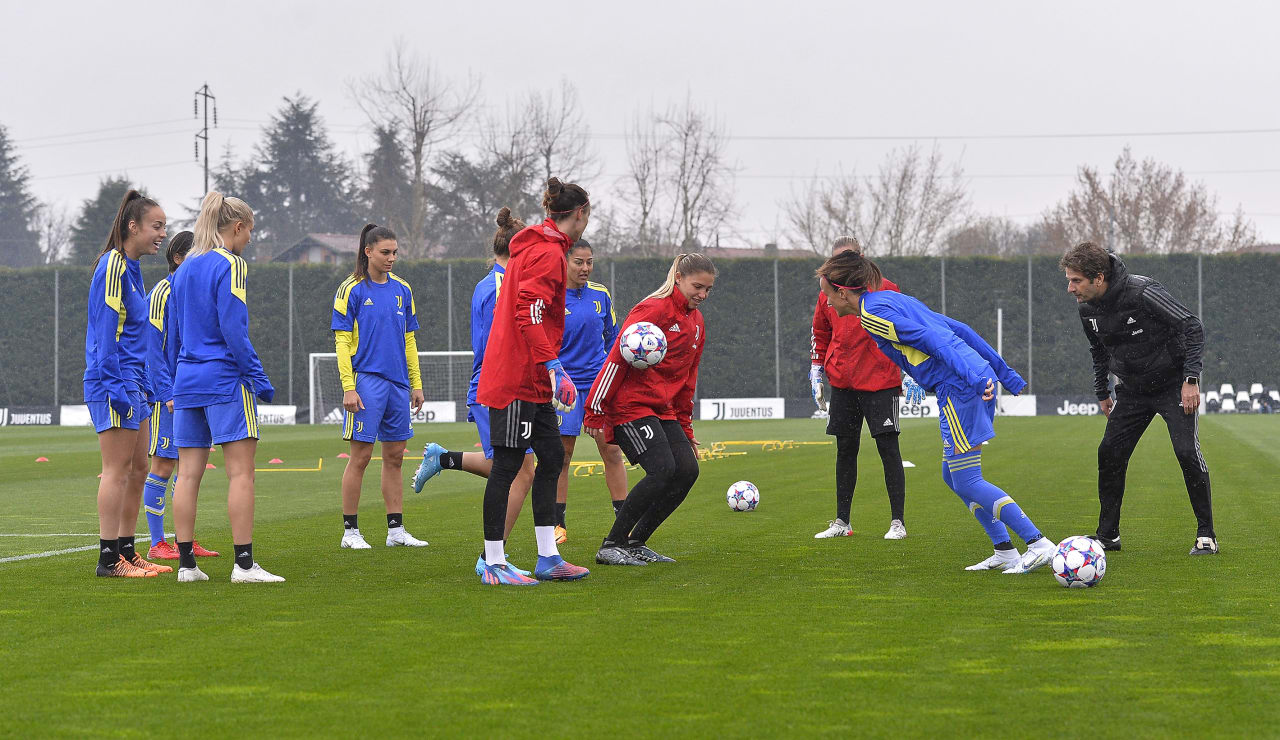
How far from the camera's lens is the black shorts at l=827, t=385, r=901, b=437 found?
8570mm

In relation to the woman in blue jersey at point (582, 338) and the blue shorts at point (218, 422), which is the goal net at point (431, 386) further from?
the blue shorts at point (218, 422)

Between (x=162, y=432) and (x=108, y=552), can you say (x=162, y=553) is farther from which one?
(x=108, y=552)

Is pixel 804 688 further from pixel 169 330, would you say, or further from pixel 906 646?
pixel 169 330

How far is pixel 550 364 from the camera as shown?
602 cm

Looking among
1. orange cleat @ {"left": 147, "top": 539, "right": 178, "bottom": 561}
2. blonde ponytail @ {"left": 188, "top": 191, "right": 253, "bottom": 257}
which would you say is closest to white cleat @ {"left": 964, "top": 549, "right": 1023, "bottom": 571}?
blonde ponytail @ {"left": 188, "top": 191, "right": 253, "bottom": 257}

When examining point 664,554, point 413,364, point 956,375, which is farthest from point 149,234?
point 956,375

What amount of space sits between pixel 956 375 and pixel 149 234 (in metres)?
4.25

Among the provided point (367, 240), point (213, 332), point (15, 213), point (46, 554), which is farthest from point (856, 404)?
point (15, 213)

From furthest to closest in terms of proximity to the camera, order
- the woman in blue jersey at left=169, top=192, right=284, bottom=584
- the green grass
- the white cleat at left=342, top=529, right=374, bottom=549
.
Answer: the white cleat at left=342, top=529, right=374, bottom=549
the woman in blue jersey at left=169, top=192, right=284, bottom=584
the green grass

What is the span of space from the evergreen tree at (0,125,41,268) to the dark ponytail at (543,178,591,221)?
75.0 m

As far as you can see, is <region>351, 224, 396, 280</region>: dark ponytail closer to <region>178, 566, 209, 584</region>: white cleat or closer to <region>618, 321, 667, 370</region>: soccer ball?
<region>618, 321, 667, 370</region>: soccer ball

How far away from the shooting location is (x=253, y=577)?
6441 millimetres

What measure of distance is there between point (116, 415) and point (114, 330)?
447mm

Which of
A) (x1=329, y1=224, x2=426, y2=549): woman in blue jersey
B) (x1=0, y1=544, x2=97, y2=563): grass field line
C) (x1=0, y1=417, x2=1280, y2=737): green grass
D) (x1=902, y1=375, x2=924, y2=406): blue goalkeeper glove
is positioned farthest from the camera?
(x1=902, y1=375, x2=924, y2=406): blue goalkeeper glove
